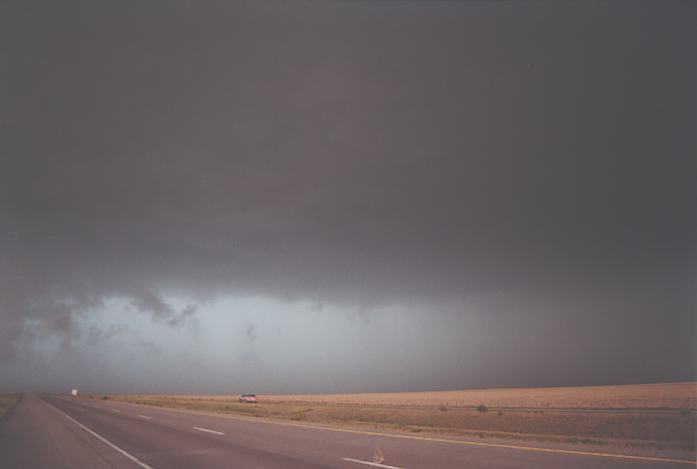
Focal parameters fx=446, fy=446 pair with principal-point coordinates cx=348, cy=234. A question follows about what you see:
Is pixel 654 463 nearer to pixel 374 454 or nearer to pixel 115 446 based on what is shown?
pixel 374 454

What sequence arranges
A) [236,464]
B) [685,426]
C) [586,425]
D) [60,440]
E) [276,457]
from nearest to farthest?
[236,464] → [276,457] → [60,440] → [685,426] → [586,425]

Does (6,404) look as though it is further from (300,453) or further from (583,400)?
(583,400)

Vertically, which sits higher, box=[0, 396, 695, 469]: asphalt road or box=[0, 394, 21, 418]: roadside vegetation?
box=[0, 396, 695, 469]: asphalt road

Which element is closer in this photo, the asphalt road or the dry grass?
the asphalt road

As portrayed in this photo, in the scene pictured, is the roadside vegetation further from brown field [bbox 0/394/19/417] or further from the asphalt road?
the asphalt road

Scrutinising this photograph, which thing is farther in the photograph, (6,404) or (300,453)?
(6,404)

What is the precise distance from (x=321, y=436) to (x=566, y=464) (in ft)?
A: 33.4

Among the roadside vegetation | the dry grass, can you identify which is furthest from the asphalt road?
the dry grass

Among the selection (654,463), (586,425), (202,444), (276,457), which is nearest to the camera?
(654,463)

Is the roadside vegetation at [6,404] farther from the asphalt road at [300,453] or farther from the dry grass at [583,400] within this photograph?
the dry grass at [583,400]

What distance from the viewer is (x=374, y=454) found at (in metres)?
12.5

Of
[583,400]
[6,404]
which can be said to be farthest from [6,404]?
[583,400]

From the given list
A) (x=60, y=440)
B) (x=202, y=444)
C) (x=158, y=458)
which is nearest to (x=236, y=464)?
(x=158, y=458)

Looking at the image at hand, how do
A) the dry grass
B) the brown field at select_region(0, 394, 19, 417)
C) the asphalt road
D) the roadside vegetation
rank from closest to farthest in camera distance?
the asphalt road < the dry grass < the roadside vegetation < the brown field at select_region(0, 394, 19, 417)
